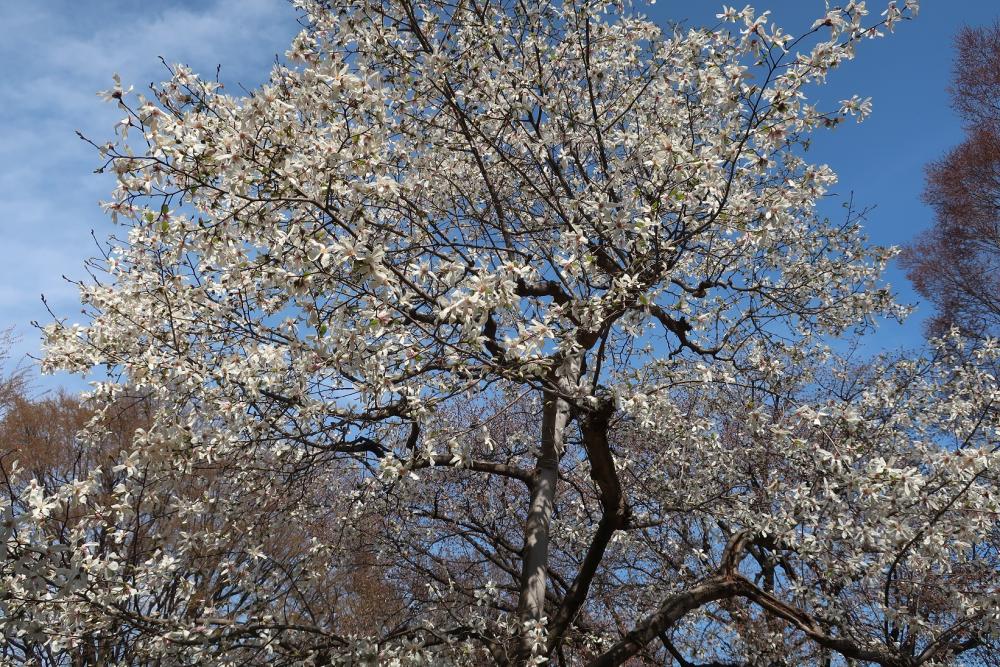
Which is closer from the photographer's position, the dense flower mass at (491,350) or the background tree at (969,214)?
the dense flower mass at (491,350)

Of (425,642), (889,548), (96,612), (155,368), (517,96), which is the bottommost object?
(96,612)

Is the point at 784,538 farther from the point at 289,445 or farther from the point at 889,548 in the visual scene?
the point at 289,445

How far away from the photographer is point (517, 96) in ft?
17.8

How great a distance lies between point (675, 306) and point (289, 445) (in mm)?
3357

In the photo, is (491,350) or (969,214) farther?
(969,214)

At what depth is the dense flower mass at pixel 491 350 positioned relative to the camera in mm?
4102

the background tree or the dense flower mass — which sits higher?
the background tree

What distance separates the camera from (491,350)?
5.80 m

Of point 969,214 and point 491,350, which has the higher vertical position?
point 969,214

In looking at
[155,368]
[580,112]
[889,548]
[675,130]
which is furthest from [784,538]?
[155,368]

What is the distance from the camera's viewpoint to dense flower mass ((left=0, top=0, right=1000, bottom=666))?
4102 millimetres

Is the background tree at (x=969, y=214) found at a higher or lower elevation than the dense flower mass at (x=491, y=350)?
higher

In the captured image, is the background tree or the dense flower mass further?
the background tree

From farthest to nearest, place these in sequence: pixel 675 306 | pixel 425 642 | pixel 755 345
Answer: pixel 755 345
pixel 425 642
pixel 675 306
